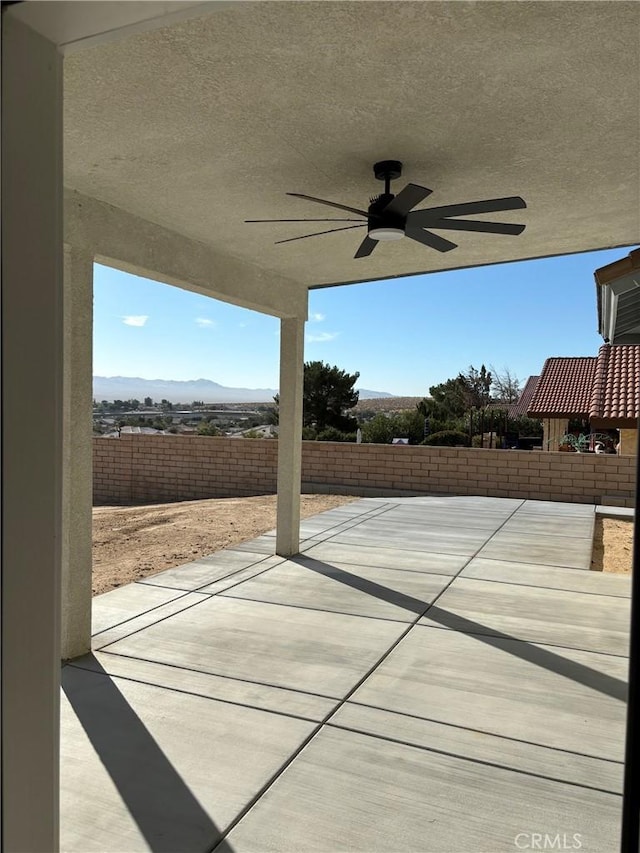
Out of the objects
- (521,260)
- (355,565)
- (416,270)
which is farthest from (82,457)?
(521,260)

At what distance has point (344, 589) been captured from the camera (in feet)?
16.4

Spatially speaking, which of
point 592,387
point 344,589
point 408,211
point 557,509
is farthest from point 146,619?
point 592,387

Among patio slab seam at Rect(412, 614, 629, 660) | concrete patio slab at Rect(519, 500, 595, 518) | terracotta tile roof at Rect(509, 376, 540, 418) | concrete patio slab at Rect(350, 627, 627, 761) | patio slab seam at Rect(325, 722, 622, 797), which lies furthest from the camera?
terracotta tile roof at Rect(509, 376, 540, 418)

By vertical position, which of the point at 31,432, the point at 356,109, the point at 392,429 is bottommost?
the point at 392,429

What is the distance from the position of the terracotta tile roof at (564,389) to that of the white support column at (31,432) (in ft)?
56.1

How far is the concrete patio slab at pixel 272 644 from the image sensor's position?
3.40 m

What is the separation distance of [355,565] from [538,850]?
3787 mm

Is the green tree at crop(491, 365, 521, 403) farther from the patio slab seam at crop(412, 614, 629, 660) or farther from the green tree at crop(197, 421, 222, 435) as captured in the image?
the patio slab seam at crop(412, 614, 629, 660)

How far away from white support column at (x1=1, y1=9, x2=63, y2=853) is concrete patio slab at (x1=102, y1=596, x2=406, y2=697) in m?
2.01

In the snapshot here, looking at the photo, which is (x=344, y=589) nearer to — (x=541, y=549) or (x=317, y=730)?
(x=317, y=730)

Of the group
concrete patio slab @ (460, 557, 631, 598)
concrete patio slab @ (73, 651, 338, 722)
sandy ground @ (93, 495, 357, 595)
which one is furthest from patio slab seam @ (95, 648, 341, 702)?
concrete patio slab @ (460, 557, 631, 598)

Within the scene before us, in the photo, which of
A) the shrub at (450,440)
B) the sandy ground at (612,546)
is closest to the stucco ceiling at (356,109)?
the sandy ground at (612,546)

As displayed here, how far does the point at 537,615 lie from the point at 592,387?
15.6 meters

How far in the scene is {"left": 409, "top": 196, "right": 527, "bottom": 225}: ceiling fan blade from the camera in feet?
11.2
